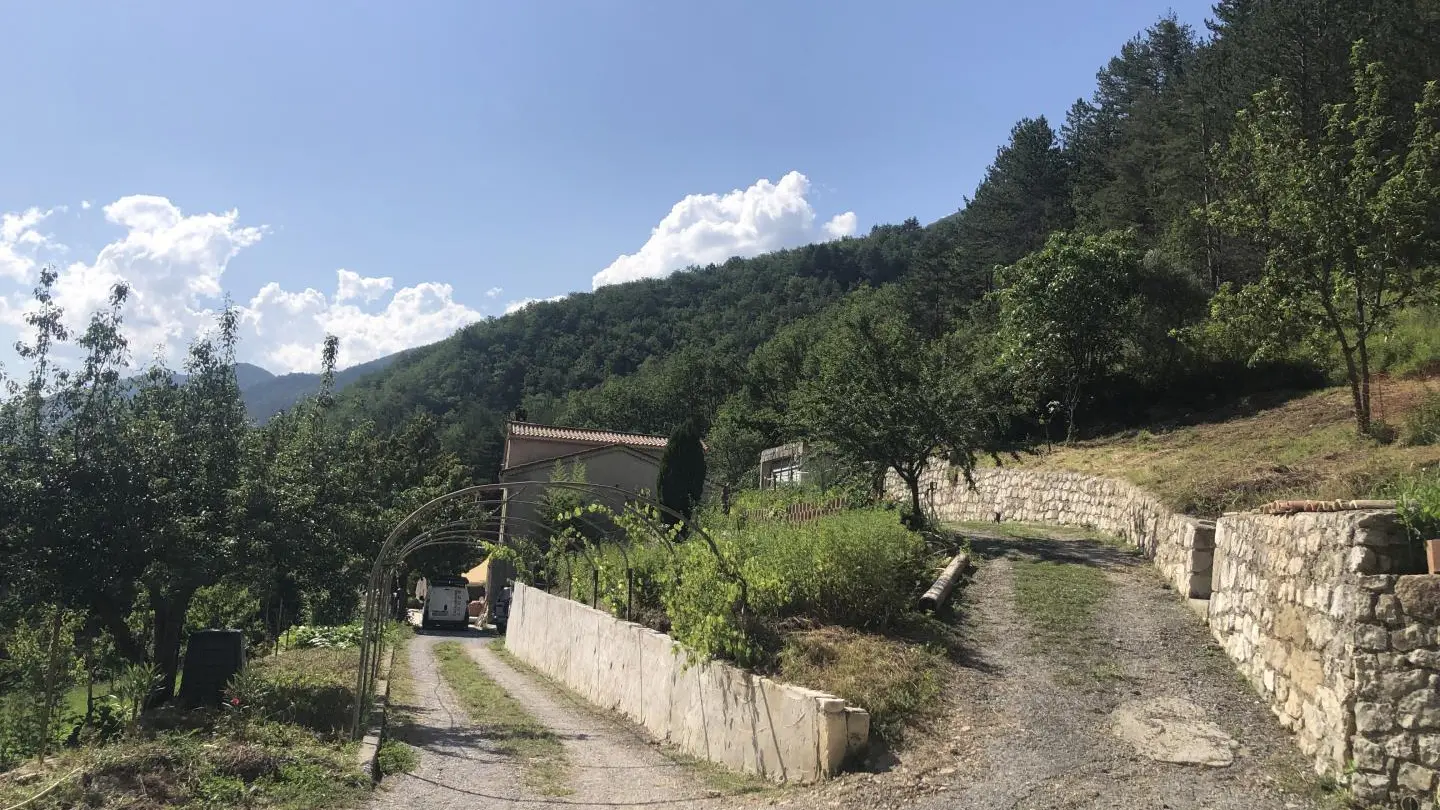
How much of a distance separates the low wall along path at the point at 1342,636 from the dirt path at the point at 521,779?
450cm

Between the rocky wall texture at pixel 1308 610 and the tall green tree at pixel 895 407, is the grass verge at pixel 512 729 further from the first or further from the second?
the tall green tree at pixel 895 407

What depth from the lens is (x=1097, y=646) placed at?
894 cm

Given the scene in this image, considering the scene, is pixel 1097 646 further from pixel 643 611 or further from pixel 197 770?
pixel 197 770

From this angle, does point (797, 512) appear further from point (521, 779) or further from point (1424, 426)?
point (1424, 426)

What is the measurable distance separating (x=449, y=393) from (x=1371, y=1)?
240ft

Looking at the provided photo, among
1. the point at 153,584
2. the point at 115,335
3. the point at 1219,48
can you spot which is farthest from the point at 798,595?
the point at 1219,48

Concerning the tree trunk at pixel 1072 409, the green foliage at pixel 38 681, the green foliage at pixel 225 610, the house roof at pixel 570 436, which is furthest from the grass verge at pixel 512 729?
the house roof at pixel 570 436

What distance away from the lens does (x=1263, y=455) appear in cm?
1470

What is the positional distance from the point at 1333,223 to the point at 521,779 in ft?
49.4

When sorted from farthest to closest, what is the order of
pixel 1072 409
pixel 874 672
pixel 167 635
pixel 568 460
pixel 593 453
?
pixel 593 453 → pixel 568 460 → pixel 1072 409 → pixel 167 635 → pixel 874 672

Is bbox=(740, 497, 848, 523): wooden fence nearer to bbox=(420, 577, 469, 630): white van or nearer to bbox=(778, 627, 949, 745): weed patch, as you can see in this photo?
bbox=(778, 627, 949, 745): weed patch

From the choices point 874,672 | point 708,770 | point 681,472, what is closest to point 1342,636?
point 874,672

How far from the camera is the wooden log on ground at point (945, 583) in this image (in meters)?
10.5

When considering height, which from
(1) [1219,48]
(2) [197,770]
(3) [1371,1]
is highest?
(1) [1219,48]
